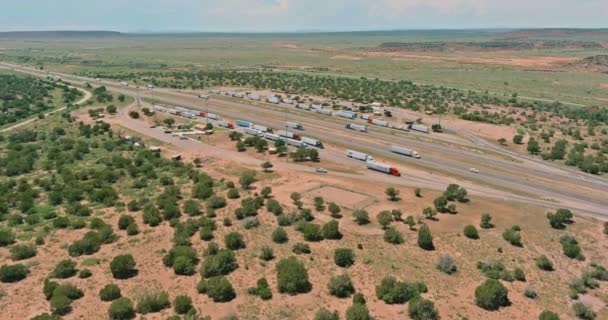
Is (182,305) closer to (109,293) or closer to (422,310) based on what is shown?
(109,293)

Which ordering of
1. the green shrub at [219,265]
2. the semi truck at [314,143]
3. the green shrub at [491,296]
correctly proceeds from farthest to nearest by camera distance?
the semi truck at [314,143] → the green shrub at [219,265] → the green shrub at [491,296]

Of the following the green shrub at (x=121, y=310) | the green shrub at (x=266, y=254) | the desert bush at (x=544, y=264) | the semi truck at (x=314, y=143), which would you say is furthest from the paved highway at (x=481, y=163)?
the green shrub at (x=121, y=310)

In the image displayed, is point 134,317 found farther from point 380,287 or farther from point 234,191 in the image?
point 234,191

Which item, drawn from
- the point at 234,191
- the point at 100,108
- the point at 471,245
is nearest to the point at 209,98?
the point at 100,108

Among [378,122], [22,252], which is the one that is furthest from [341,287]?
[378,122]

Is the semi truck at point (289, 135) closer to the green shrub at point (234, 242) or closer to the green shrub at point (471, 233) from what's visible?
the green shrub at point (234, 242)
